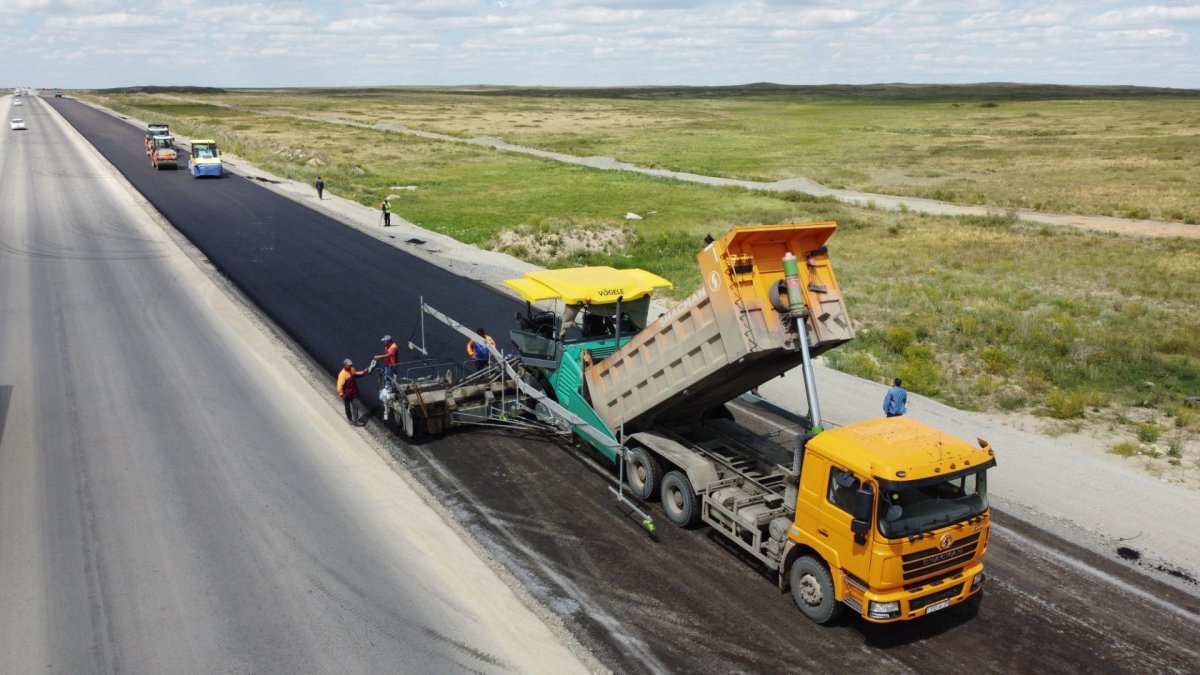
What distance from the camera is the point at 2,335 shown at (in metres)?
20.3

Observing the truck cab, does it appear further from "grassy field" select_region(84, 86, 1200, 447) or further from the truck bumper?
"grassy field" select_region(84, 86, 1200, 447)

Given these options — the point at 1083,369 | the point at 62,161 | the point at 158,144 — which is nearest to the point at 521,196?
the point at 158,144

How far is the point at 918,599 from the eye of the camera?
9.00 metres

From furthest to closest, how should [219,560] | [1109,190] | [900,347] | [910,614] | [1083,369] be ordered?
[1109,190]
[900,347]
[1083,369]
[219,560]
[910,614]

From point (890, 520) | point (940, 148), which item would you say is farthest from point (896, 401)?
point (940, 148)

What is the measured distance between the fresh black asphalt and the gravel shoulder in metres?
9.16

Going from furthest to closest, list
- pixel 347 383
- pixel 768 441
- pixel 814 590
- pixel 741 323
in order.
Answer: pixel 347 383, pixel 768 441, pixel 741 323, pixel 814 590

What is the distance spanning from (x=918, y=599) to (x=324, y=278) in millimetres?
22525

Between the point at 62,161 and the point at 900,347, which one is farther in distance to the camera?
the point at 62,161

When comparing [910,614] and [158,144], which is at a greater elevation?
[158,144]

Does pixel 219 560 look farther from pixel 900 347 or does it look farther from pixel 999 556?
pixel 900 347

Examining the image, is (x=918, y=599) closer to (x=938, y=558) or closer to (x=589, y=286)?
(x=938, y=558)

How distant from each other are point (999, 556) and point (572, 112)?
173465 millimetres

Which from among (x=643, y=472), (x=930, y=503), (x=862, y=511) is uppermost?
(x=862, y=511)
